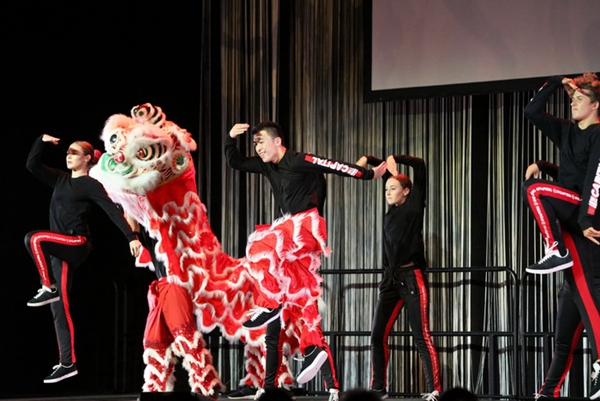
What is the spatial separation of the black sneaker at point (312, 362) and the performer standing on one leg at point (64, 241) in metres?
1.57

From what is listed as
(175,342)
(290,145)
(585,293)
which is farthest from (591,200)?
(290,145)

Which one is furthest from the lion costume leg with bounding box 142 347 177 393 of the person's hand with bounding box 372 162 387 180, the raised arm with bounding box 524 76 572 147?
the raised arm with bounding box 524 76 572 147

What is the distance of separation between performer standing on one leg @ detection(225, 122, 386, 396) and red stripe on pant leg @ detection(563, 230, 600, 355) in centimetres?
126

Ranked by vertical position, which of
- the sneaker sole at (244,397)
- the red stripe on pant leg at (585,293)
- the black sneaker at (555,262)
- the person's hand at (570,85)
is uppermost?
the person's hand at (570,85)

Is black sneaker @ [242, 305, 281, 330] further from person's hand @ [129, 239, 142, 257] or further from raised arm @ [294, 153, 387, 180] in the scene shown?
raised arm @ [294, 153, 387, 180]

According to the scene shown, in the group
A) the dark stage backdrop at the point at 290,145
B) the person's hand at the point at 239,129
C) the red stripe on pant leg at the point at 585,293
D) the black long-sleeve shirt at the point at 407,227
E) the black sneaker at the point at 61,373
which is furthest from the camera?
the dark stage backdrop at the point at 290,145

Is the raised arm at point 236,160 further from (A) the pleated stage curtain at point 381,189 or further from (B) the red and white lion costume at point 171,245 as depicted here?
(A) the pleated stage curtain at point 381,189

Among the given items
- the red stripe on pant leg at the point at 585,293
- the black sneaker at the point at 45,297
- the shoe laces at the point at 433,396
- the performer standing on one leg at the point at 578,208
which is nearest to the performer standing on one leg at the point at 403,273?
the shoe laces at the point at 433,396

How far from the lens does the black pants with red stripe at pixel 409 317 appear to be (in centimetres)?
595

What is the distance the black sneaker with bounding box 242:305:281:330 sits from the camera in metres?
5.05

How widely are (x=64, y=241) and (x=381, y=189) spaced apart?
111 inches

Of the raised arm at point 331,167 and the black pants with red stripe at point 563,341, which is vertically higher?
the raised arm at point 331,167

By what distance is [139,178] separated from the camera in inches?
186

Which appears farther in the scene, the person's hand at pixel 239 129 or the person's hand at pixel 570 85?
the person's hand at pixel 239 129
